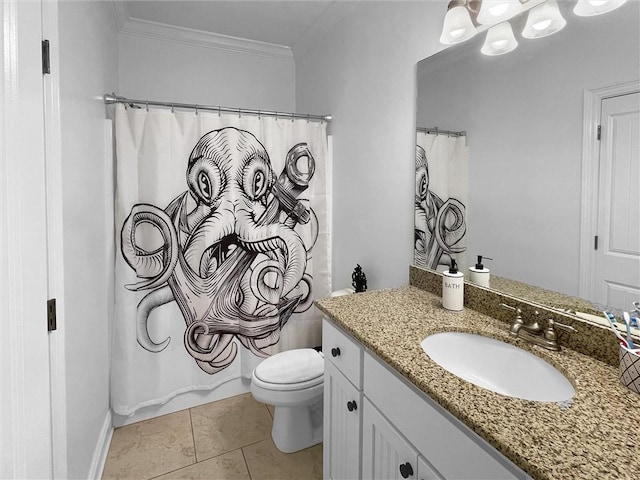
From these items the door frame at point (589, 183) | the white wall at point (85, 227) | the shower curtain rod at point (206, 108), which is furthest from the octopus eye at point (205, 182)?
the door frame at point (589, 183)

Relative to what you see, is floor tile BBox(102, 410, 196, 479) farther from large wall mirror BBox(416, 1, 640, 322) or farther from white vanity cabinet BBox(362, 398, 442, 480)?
large wall mirror BBox(416, 1, 640, 322)

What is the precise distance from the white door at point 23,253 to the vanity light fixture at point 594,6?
5.07 ft

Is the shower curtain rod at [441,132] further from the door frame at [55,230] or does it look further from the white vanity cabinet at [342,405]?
the door frame at [55,230]

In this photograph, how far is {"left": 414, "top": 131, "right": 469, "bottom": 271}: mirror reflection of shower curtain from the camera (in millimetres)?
1419

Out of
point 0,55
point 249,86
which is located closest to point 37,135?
point 0,55

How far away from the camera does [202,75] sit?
8.71 feet

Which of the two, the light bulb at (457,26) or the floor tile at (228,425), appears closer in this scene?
the light bulb at (457,26)

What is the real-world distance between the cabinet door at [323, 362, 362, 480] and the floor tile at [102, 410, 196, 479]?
850mm

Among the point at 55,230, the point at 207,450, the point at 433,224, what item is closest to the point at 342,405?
the point at 433,224

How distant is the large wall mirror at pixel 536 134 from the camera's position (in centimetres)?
94

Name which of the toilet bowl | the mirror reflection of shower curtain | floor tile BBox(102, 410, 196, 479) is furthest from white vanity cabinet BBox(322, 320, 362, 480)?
floor tile BBox(102, 410, 196, 479)

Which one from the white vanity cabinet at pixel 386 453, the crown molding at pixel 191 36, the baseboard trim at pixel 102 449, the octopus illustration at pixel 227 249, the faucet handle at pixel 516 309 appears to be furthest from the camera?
the crown molding at pixel 191 36

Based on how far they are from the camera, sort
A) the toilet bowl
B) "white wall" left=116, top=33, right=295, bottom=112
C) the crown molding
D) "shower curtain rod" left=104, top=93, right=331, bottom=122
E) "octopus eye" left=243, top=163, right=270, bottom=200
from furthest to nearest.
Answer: "white wall" left=116, top=33, right=295, bottom=112
the crown molding
"octopus eye" left=243, top=163, right=270, bottom=200
"shower curtain rod" left=104, top=93, right=331, bottom=122
the toilet bowl

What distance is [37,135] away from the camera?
0.96 meters
